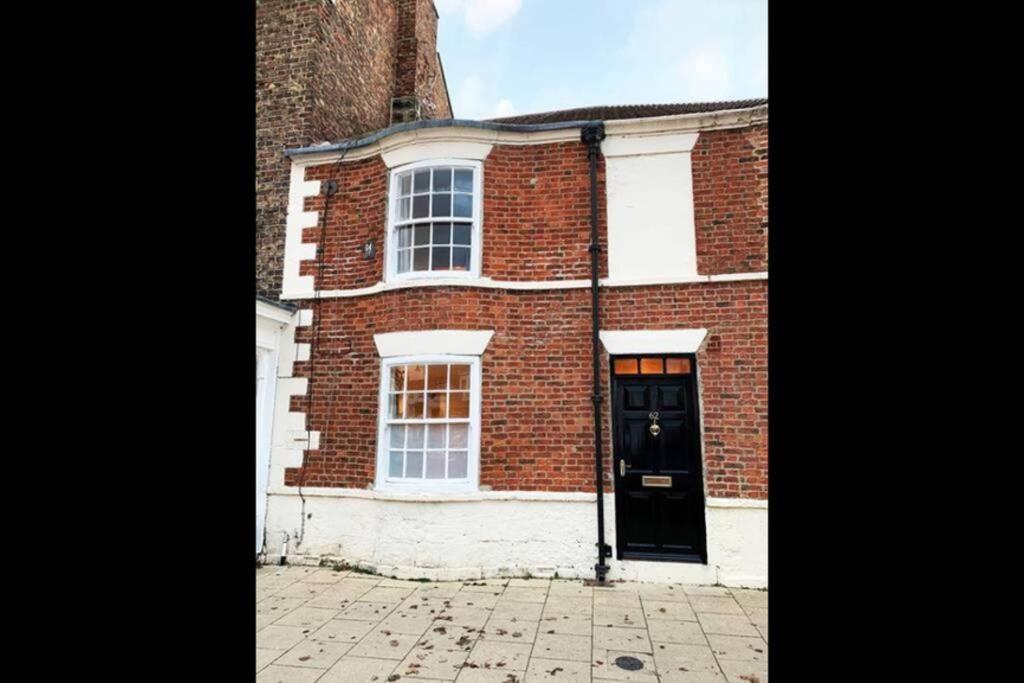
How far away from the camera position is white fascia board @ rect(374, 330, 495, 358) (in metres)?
6.77

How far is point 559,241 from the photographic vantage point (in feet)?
23.0

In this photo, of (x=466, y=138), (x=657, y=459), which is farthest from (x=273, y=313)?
(x=657, y=459)

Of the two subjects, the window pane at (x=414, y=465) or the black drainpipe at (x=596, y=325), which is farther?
the window pane at (x=414, y=465)

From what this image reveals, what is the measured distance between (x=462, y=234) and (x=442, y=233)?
0.29m

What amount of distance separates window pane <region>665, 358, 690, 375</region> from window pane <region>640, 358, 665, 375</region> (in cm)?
10

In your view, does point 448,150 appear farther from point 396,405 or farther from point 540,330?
point 396,405

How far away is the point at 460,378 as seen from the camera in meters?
6.83

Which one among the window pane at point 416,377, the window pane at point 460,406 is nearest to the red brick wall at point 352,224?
the window pane at point 416,377

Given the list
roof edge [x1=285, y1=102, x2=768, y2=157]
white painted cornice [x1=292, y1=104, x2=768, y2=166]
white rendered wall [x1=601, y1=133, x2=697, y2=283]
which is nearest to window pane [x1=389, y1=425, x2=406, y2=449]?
white rendered wall [x1=601, y1=133, x2=697, y2=283]

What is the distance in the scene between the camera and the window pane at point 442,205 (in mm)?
7211

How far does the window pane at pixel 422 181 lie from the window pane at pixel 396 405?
3.00 m

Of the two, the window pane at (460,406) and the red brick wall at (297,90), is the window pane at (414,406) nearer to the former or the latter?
the window pane at (460,406)

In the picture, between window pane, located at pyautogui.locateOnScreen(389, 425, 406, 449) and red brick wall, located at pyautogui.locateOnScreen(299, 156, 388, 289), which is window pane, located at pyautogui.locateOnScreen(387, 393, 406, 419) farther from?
red brick wall, located at pyautogui.locateOnScreen(299, 156, 388, 289)
